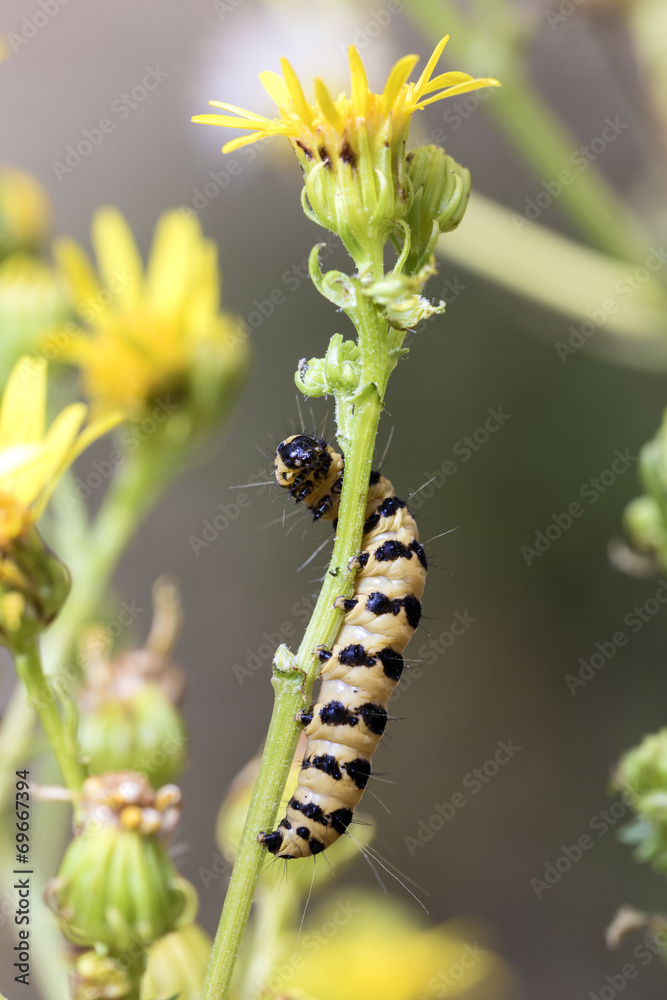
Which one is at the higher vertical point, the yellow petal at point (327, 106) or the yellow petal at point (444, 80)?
the yellow petal at point (444, 80)

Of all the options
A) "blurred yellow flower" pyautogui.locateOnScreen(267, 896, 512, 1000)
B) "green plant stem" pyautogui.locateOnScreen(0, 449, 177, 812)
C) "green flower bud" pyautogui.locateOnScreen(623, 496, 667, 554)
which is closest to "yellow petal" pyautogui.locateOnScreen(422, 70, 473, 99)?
"green flower bud" pyautogui.locateOnScreen(623, 496, 667, 554)

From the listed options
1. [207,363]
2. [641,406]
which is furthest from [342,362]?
[641,406]

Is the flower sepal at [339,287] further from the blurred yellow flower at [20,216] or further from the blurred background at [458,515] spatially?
the blurred background at [458,515]

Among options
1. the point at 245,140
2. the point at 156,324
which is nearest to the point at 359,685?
the point at 245,140

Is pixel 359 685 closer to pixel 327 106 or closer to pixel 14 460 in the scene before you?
pixel 14 460

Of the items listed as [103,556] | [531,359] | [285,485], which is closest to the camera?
[285,485]

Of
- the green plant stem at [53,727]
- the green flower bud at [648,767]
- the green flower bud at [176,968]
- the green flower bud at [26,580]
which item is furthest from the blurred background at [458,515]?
the green plant stem at [53,727]

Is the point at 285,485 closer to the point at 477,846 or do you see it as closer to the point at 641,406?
the point at 641,406

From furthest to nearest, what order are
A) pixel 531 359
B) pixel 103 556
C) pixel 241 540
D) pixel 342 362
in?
pixel 241 540 → pixel 531 359 → pixel 103 556 → pixel 342 362
